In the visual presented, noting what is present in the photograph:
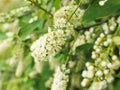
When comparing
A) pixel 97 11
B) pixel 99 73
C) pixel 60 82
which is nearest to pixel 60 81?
pixel 60 82

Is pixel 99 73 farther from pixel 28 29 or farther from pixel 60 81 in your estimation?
pixel 28 29

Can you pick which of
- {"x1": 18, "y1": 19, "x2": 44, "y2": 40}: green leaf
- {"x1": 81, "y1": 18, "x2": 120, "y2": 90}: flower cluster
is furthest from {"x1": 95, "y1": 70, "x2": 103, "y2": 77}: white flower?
{"x1": 18, "y1": 19, "x2": 44, "y2": 40}: green leaf

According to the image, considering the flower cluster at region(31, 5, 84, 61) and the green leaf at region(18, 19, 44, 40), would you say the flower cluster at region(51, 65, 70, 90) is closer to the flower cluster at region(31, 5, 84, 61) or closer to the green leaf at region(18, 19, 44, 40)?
the flower cluster at region(31, 5, 84, 61)

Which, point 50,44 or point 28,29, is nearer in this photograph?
point 50,44

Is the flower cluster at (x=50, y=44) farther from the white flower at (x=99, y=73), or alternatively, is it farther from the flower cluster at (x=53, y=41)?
the white flower at (x=99, y=73)

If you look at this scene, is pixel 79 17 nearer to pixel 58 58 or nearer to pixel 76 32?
A: pixel 76 32

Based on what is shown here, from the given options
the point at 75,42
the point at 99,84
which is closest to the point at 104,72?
the point at 99,84

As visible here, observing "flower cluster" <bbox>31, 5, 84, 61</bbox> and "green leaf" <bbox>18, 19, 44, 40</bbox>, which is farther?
"green leaf" <bbox>18, 19, 44, 40</bbox>
